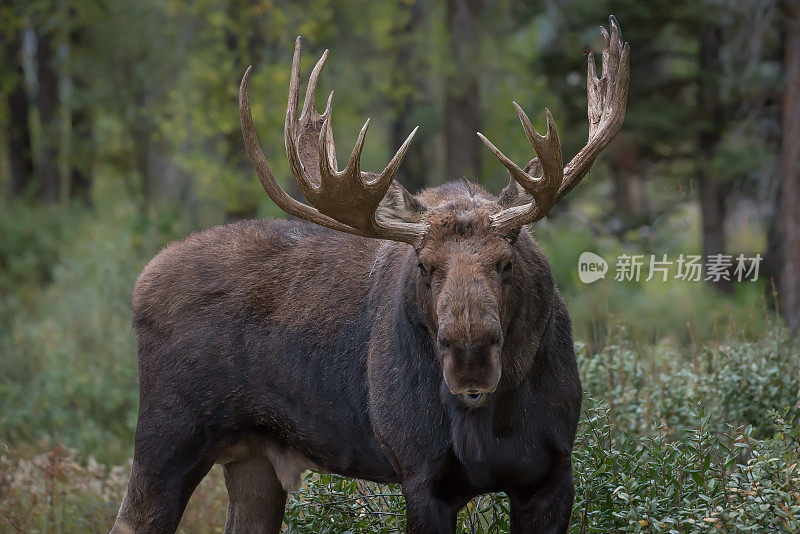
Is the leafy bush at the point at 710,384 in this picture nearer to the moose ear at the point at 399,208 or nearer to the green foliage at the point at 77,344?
the moose ear at the point at 399,208

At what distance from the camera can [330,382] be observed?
566cm

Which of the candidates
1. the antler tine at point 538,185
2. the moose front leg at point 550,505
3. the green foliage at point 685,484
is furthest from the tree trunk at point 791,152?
the antler tine at point 538,185

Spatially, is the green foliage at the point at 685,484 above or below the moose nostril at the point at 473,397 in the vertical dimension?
below

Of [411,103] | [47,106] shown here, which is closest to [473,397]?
[411,103]

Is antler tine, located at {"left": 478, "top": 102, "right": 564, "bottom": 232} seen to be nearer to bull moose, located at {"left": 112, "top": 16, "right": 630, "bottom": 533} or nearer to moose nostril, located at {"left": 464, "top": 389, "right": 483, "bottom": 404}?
bull moose, located at {"left": 112, "top": 16, "right": 630, "bottom": 533}

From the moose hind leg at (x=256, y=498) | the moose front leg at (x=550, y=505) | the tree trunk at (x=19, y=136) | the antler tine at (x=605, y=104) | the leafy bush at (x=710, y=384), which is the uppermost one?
the tree trunk at (x=19, y=136)

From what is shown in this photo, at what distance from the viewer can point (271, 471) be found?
20.6ft

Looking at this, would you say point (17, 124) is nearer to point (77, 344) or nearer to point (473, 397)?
point (77, 344)

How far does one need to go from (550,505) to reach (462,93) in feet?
39.1

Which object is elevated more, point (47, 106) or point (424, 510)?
point (47, 106)

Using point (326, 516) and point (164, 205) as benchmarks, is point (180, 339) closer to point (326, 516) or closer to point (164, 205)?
point (326, 516)

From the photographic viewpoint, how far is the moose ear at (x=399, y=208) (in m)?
4.98

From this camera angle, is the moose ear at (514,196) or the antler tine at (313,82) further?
the antler tine at (313,82)

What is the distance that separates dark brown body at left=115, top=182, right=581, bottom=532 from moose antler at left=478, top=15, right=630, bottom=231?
9.8 inches
